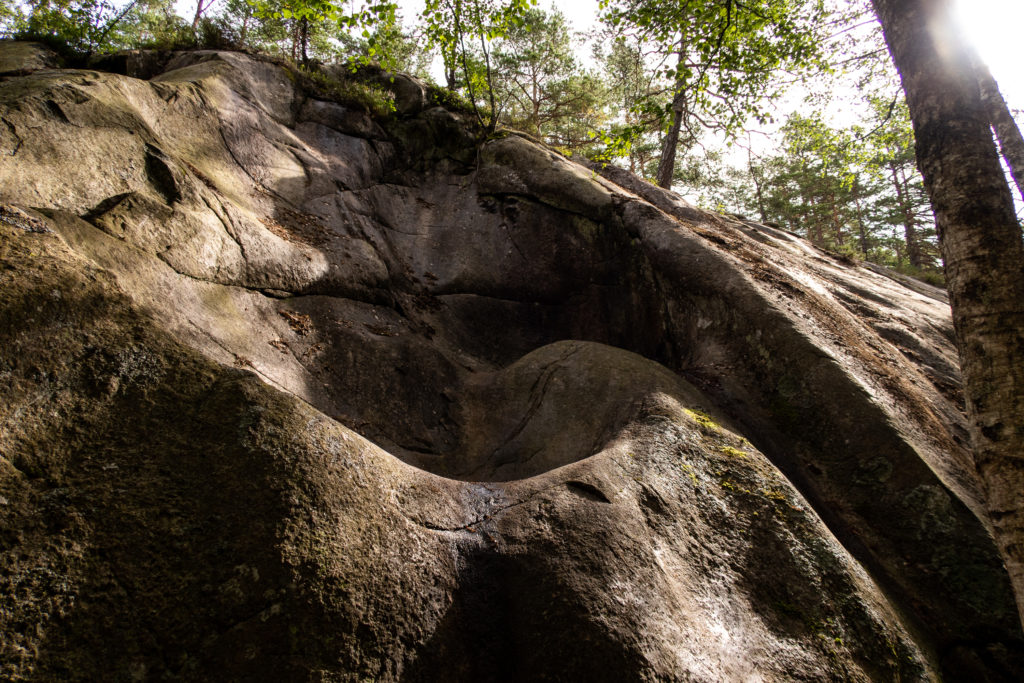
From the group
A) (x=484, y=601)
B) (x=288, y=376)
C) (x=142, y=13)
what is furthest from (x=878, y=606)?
(x=142, y=13)

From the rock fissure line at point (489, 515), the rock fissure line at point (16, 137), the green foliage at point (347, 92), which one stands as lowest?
the rock fissure line at point (489, 515)

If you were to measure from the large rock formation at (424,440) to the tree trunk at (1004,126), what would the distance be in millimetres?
3268

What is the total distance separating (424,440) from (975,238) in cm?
612

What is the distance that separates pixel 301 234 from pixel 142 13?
30298mm

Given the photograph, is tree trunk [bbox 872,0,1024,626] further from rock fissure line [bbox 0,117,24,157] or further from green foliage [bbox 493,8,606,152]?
green foliage [bbox 493,8,606,152]

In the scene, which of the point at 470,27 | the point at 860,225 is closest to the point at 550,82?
the point at 470,27

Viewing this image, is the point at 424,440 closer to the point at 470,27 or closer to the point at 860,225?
the point at 470,27

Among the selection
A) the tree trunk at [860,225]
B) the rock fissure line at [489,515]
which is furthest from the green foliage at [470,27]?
the tree trunk at [860,225]

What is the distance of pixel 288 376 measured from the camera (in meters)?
6.13

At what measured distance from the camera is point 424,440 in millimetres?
6879

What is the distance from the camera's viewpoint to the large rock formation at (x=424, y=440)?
259cm

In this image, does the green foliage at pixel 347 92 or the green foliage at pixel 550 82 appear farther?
the green foliage at pixel 550 82

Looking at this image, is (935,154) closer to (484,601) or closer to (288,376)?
(484,601)

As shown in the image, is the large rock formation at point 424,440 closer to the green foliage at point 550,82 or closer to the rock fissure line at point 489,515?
the rock fissure line at point 489,515
